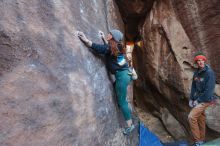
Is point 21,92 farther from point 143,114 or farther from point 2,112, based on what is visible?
point 143,114

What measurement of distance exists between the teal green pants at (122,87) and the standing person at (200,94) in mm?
1668

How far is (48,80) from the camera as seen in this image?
336 centimetres

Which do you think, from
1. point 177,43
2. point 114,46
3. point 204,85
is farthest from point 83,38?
point 177,43

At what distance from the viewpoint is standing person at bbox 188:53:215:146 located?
19.7ft

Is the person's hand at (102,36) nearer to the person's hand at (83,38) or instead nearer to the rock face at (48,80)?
the rock face at (48,80)

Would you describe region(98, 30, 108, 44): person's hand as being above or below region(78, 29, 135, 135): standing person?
above

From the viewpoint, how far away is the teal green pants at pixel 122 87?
5117 millimetres

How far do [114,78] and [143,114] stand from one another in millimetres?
6444

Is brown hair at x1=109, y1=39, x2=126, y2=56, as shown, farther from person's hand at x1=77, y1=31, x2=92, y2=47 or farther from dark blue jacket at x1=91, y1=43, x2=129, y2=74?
person's hand at x1=77, y1=31, x2=92, y2=47

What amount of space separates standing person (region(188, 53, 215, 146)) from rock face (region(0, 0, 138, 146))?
2.34m

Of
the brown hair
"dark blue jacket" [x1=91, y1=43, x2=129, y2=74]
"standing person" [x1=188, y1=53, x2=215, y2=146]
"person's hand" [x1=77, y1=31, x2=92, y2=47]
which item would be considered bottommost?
"standing person" [x1=188, y1=53, x2=215, y2=146]

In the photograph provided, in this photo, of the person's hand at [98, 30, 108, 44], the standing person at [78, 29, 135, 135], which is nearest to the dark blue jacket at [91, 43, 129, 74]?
the standing person at [78, 29, 135, 135]

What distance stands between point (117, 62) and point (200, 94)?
2.14 m

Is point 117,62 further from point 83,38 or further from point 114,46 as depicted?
point 83,38
